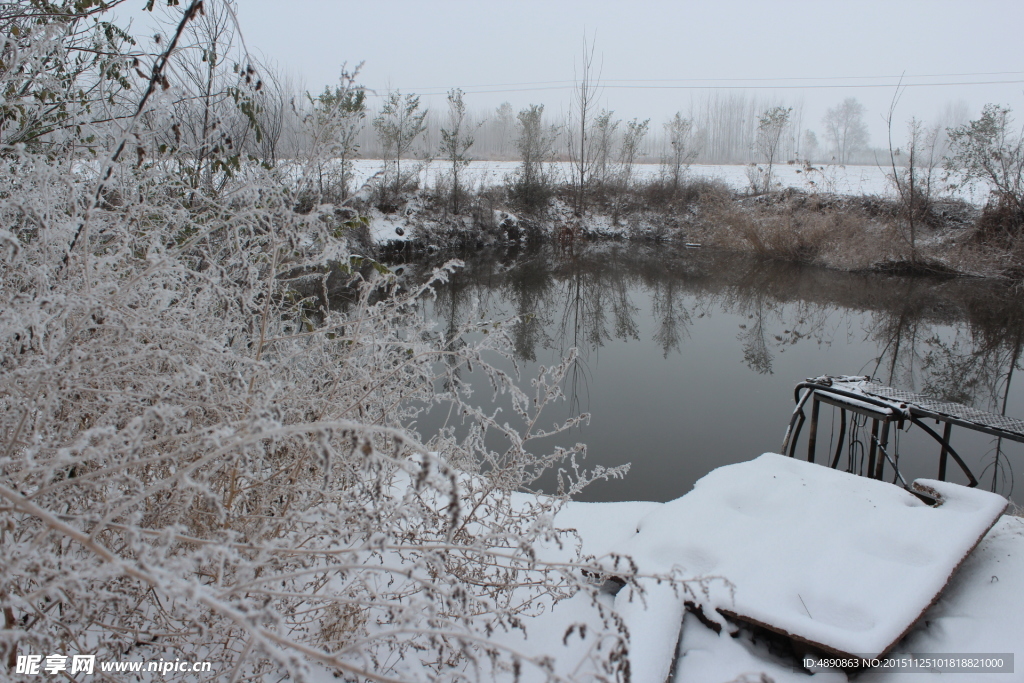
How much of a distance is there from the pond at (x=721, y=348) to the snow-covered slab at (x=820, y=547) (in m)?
1.60

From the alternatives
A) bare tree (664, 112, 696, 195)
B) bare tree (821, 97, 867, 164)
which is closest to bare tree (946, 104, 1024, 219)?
bare tree (664, 112, 696, 195)

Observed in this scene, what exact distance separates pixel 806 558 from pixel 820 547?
0.37 feet

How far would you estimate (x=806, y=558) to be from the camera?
7.82ft

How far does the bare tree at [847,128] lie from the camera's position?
52.9 metres

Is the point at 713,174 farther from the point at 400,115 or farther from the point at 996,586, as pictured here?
the point at 996,586

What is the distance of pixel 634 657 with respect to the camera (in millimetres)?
2025

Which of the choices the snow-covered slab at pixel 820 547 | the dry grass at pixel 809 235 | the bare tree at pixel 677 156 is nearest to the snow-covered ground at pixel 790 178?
the bare tree at pixel 677 156

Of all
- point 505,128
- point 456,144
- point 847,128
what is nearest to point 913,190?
point 456,144

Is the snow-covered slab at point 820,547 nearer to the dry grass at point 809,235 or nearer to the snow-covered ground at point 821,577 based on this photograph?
the snow-covered ground at point 821,577

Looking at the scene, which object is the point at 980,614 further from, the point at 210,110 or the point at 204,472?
the point at 210,110

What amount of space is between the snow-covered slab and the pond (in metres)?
1.60

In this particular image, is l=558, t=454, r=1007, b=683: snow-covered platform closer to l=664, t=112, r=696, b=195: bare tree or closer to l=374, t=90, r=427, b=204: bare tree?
l=374, t=90, r=427, b=204: bare tree

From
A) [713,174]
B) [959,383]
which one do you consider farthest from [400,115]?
[959,383]

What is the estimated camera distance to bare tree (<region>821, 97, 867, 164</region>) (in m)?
52.9
